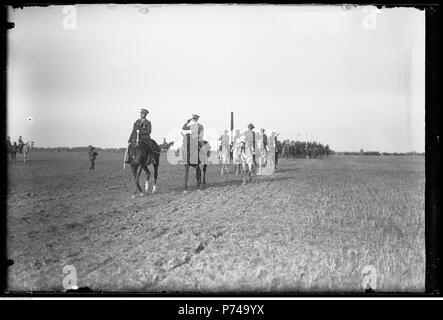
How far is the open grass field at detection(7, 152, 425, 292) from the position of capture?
10.2 feet

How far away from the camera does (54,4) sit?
3094 millimetres

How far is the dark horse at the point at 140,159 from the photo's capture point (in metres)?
3.42

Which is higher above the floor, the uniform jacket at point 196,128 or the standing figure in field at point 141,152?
the uniform jacket at point 196,128

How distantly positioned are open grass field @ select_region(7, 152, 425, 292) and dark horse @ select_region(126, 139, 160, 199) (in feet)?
0.29

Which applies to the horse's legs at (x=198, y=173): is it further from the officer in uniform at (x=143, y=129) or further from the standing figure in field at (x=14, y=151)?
the standing figure in field at (x=14, y=151)

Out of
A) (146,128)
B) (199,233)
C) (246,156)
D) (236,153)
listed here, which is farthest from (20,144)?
(246,156)

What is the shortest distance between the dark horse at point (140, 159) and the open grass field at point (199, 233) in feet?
0.29

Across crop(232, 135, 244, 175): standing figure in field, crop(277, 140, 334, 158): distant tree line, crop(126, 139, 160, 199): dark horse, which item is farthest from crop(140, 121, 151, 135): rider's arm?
crop(277, 140, 334, 158): distant tree line

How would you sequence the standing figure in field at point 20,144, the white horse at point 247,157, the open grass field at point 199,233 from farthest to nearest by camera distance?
1. the white horse at point 247,157
2. the standing figure in field at point 20,144
3. the open grass field at point 199,233

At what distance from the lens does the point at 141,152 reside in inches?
136

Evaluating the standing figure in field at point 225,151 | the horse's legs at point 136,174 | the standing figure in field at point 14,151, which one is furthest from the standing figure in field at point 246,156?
the standing figure in field at point 14,151
